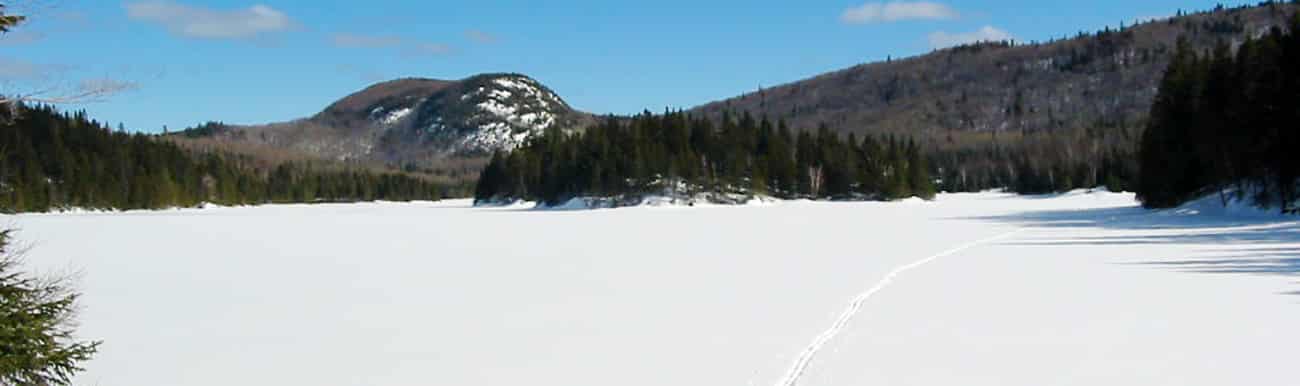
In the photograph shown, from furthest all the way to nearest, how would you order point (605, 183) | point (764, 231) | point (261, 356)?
point (605, 183)
point (764, 231)
point (261, 356)

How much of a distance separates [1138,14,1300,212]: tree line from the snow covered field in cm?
1635

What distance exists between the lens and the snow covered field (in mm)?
10594

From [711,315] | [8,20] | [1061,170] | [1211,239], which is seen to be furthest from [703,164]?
[8,20]

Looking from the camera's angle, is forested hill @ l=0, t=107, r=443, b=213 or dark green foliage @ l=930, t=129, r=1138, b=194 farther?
dark green foliage @ l=930, t=129, r=1138, b=194

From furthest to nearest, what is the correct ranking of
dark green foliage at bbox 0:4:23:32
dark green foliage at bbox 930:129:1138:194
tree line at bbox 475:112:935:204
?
1. dark green foliage at bbox 930:129:1138:194
2. tree line at bbox 475:112:935:204
3. dark green foliage at bbox 0:4:23:32

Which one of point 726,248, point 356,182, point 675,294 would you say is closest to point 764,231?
point 726,248

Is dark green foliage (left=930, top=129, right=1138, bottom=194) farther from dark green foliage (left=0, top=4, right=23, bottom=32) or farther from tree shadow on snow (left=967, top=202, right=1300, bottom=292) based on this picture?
dark green foliage (left=0, top=4, right=23, bottom=32)

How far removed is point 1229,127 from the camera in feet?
158

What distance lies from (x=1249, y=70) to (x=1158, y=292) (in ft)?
128

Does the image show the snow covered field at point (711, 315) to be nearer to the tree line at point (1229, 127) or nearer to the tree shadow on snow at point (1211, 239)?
the tree shadow on snow at point (1211, 239)

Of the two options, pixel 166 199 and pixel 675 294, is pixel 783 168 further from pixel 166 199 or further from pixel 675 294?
pixel 675 294

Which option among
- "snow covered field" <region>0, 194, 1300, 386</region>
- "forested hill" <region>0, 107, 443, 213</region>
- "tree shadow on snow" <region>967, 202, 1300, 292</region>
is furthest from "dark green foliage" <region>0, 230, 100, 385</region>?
"forested hill" <region>0, 107, 443, 213</region>

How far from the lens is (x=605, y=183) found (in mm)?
97188

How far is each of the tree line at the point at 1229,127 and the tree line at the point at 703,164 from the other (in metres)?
45.5
